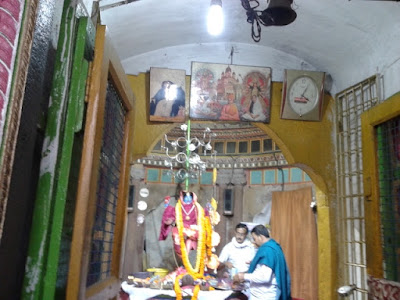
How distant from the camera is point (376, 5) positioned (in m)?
3.73

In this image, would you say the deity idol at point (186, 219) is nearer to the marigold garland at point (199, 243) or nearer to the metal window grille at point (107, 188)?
the marigold garland at point (199, 243)

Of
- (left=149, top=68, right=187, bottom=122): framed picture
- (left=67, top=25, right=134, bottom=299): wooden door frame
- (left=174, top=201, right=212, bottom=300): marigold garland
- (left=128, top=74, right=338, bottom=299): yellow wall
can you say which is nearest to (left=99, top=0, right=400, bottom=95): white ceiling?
(left=149, top=68, right=187, bottom=122): framed picture

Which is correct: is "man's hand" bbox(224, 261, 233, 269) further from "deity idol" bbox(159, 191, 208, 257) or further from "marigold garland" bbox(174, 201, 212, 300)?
"deity idol" bbox(159, 191, 208, 257)

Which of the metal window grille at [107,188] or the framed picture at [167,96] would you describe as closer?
the metal window grille at [107,188]

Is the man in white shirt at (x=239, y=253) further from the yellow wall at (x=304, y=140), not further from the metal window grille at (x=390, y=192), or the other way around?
the metal window grille at (x=390, y=192)

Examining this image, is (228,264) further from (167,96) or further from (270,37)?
(270,37)

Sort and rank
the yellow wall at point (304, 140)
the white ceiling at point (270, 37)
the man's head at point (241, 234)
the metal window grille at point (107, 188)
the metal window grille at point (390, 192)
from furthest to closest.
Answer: the man's head at point (241, 234) < the yellow wall at point (304, 140) < the white ceiling at point (270, 37) < the metal window grille at point (390, 192) < the metal window grille at point (107, 188)

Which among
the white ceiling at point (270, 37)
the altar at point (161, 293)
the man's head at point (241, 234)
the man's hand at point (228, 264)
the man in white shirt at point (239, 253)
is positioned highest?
the white ceiling at point (270, 37)

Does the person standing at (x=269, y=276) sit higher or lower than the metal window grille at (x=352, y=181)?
lower

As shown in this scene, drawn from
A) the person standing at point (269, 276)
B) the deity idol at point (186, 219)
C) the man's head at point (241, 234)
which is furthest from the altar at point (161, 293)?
the man's head at point (241, 234)

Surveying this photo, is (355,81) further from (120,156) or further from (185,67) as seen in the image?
(120,156)

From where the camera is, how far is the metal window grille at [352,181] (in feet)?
15.0

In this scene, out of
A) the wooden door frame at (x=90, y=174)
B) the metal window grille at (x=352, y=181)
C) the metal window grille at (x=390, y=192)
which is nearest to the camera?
the wooden door frame at (x=90, y=174)

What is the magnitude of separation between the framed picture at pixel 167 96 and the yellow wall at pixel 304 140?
99 millimetres
